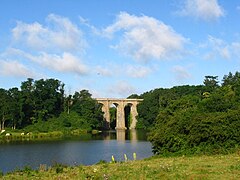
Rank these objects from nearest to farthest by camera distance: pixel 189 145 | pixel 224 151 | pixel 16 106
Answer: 1. pixel 224 151
2. pixel 189 145
3. pixel 16 106

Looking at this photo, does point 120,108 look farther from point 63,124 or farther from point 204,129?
point 204,129

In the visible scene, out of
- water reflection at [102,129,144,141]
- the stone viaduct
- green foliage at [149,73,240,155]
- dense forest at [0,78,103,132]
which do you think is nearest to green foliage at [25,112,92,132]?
dense forest at [0,78,103,132]

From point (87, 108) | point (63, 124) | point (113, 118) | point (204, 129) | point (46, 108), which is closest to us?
point (204, 129)

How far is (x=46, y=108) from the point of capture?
81.3 meters

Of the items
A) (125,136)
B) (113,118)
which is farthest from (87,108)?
(113,118)

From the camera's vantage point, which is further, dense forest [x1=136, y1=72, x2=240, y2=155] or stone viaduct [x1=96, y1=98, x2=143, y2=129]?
stone viaduct [x1=96, y1=98, x2=143, y2=129]

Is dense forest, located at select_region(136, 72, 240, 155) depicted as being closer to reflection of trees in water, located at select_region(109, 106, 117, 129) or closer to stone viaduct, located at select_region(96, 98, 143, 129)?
stone viaduct, located at select_region(96, 98, 143, 129)

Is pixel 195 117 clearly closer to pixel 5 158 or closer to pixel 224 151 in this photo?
pixel 224 151

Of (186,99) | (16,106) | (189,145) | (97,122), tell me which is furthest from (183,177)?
(97,122)

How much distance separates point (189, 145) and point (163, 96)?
2861 inches

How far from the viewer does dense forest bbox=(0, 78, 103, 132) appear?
72.4m

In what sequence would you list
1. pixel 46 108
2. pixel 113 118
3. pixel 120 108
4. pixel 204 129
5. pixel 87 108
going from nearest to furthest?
pixel 204 129
pixel 46 108
pixel 87 108
pixel 120 108
pixel 113 118

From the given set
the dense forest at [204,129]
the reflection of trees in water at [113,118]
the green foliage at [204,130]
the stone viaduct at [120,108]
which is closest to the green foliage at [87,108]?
the stone viaduct at [120,108]

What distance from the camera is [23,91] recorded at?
255 feet
